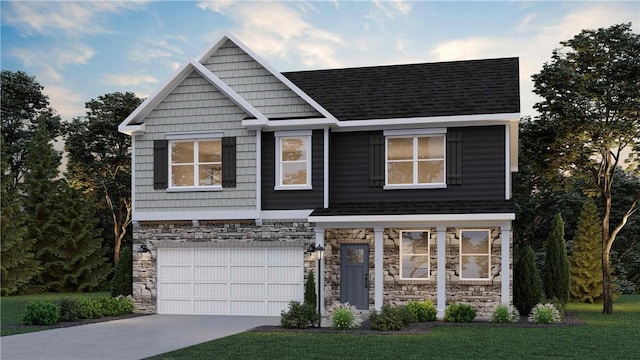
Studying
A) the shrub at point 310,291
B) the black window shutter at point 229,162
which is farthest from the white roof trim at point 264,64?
the shrub at point 310,291

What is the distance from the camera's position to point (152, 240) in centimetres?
2231

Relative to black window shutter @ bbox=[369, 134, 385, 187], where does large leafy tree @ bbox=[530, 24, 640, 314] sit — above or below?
above

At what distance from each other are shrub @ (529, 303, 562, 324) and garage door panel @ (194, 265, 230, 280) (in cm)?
867

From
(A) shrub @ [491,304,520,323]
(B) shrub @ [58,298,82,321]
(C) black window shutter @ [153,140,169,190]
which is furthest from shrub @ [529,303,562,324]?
(B) shrub @ [58,298,82,321]

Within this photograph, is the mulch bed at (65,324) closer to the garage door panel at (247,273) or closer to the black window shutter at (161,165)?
the garage door panel at (247,273)

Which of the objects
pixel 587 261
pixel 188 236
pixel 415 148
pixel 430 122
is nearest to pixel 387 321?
pixel 415 148

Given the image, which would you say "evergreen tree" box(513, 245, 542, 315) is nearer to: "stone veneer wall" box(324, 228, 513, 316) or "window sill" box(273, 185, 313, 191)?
"stone veneer wall" box(324, 228, 513, 316)

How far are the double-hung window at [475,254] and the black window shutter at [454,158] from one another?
150 cm

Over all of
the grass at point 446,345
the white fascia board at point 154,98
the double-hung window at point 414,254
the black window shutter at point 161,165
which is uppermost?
the white fascia board at point 154,98

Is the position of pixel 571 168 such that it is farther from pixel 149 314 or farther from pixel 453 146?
pixel 149 314

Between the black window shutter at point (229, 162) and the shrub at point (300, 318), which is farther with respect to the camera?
the black window shutter at point (229, 162)

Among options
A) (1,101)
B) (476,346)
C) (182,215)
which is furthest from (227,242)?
(1,101)

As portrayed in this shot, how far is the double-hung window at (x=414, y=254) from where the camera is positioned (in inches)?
829

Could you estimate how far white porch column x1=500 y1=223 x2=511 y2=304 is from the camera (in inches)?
777
